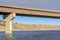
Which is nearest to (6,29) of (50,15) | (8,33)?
(8,33)

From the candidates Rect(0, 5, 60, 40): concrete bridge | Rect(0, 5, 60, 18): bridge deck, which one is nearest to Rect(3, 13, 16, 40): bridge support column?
Rect(0, 5, 60, 40): concrete bridge

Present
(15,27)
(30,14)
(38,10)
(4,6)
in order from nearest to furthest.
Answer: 1. (15,27)
2. (4,6)
3. (30,14)
4. (38,10)

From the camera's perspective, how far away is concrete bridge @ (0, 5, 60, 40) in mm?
7215

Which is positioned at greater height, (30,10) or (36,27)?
(30,10)

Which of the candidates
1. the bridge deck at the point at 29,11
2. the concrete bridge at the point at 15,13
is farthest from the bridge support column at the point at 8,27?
the bridge deck at the point at 29,11

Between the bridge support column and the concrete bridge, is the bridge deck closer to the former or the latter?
the concrete bridge

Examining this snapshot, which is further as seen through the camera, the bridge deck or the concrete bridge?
the bridge deck

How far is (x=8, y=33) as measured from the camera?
281 inches

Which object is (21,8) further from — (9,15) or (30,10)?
(9,15)

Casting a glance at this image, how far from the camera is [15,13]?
26.9 ft

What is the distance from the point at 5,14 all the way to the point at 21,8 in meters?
1.01

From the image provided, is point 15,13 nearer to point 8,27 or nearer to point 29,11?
point 29,11

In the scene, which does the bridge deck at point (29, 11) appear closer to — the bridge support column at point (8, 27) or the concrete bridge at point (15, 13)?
the concrete bridge at point (15, 13)

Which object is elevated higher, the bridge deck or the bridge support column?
the bridge deck
